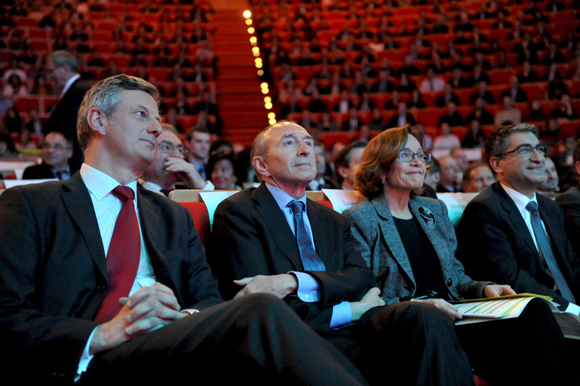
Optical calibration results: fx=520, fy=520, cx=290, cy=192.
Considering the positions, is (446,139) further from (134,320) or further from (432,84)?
(134,320)

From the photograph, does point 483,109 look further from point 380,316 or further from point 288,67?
point 380,316

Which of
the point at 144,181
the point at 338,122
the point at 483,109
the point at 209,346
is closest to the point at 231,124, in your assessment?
the point at 338,122

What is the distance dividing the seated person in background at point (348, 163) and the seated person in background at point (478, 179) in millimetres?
999

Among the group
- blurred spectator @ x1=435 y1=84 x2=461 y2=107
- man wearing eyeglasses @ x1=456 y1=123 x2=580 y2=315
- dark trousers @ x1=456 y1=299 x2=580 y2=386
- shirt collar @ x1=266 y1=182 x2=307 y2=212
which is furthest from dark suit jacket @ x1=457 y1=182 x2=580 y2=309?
blurred spectator @ x1=435 y1=84 x2=461 y2=107

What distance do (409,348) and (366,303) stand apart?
280 mm

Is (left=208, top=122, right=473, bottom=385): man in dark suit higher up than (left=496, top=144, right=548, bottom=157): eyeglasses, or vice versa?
(left=496, top=144, right=548, bottom=157): eyeglasses

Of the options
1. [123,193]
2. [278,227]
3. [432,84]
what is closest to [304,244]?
[278,227]

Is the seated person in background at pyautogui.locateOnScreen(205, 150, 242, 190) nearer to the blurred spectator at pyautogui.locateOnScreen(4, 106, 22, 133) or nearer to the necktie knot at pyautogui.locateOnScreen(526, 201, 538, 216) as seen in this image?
the necktie knot at pyautogui.locateOnScreen(526, 201, 538, 216)

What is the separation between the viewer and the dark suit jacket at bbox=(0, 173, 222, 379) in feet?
3.80

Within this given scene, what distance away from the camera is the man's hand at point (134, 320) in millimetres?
1138

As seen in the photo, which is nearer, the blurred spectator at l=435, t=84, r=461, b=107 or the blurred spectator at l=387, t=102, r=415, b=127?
the blurred spectator at l=387, t=102, r=415, b=127

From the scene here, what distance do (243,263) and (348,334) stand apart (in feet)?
1.37

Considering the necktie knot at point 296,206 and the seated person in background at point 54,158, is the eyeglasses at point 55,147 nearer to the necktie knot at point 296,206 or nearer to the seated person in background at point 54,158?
the seated person in background at point 54,158

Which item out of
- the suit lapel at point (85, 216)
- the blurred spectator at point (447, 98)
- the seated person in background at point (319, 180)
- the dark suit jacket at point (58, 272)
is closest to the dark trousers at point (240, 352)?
the dark suit jacket at point (58, 272)
